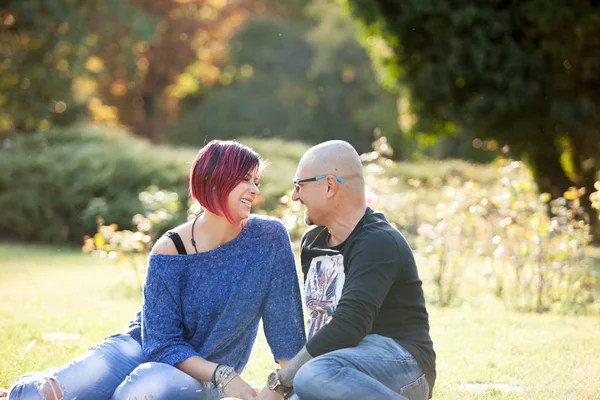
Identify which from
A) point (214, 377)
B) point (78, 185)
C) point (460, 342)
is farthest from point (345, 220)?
point (78, 185)

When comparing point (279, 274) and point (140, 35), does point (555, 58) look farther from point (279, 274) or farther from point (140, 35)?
point (140, 35)

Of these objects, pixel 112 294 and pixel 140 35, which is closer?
pixel 112 294

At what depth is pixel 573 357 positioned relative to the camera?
17.8 feet

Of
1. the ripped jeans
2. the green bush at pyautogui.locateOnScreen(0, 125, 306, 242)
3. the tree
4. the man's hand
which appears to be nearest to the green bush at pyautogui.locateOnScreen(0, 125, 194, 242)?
the green bush at pyautogui.locateOnScreen(0, 125, 306, 242)

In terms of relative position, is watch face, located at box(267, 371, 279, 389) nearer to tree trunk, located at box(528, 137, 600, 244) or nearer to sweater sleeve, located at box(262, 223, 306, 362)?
sweater sleeve, located at box(262, 223, 306, 362)

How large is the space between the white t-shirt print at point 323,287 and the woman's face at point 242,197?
1.23 feet

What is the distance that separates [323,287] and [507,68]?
9124 mm

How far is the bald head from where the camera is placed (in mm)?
3551

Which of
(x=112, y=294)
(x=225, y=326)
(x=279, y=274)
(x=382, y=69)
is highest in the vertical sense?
(x=382, y=69)

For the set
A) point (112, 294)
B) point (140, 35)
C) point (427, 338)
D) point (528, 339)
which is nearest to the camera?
point (427, 338)

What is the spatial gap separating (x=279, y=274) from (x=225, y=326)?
33 centimetres

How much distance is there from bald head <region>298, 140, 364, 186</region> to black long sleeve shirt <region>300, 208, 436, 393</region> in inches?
6.8

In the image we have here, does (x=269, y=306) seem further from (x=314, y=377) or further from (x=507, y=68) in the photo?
(x=507, y=68)

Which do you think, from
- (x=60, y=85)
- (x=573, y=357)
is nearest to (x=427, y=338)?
(x=573, y=357)
